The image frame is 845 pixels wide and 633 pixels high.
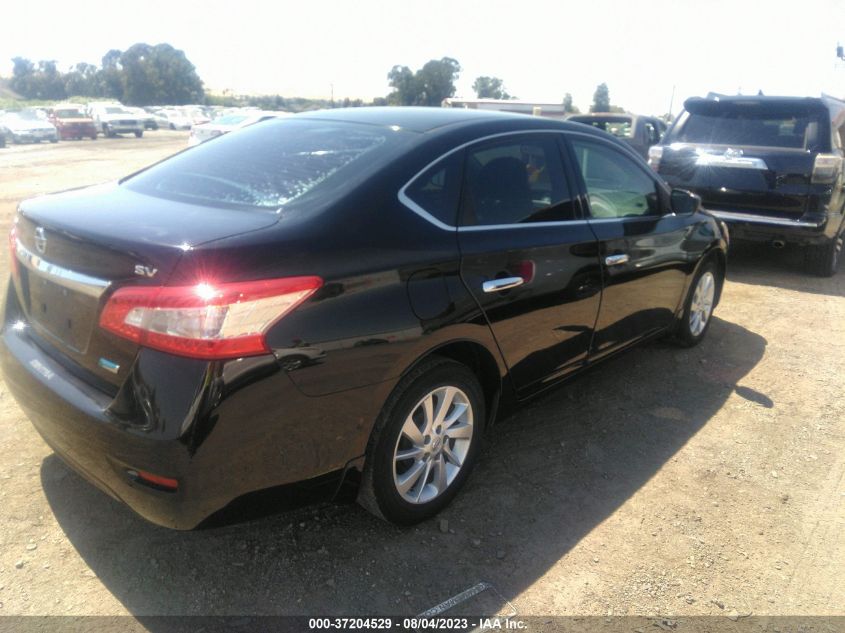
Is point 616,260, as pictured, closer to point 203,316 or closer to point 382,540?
point 382,540

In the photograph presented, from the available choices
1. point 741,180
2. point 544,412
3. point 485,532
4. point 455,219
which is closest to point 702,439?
point 544,412

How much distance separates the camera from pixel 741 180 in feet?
23.1

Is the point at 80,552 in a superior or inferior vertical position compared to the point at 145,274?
inferior

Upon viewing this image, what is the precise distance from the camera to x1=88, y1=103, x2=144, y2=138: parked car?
39562 mm

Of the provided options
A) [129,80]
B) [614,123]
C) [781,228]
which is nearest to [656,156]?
[781,228]

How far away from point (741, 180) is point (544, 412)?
4423mm

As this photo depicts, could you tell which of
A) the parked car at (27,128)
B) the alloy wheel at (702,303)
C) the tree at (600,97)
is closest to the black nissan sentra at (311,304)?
the alloy wheel at (702,303)

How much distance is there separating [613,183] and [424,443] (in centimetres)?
203

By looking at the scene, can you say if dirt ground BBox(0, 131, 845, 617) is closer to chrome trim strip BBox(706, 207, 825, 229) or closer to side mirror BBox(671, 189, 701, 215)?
side mirror BBox(671, 189, 701, 215)

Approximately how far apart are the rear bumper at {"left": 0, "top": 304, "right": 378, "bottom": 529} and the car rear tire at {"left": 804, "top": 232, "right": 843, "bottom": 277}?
6641 mm

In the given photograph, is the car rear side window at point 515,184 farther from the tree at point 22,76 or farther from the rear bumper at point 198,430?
the tree at point 22,76

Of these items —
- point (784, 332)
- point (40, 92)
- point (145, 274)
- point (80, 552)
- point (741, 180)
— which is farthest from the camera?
point (40, 92)

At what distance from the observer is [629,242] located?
378 centimetres

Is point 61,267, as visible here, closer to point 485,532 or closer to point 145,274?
point 145,274
